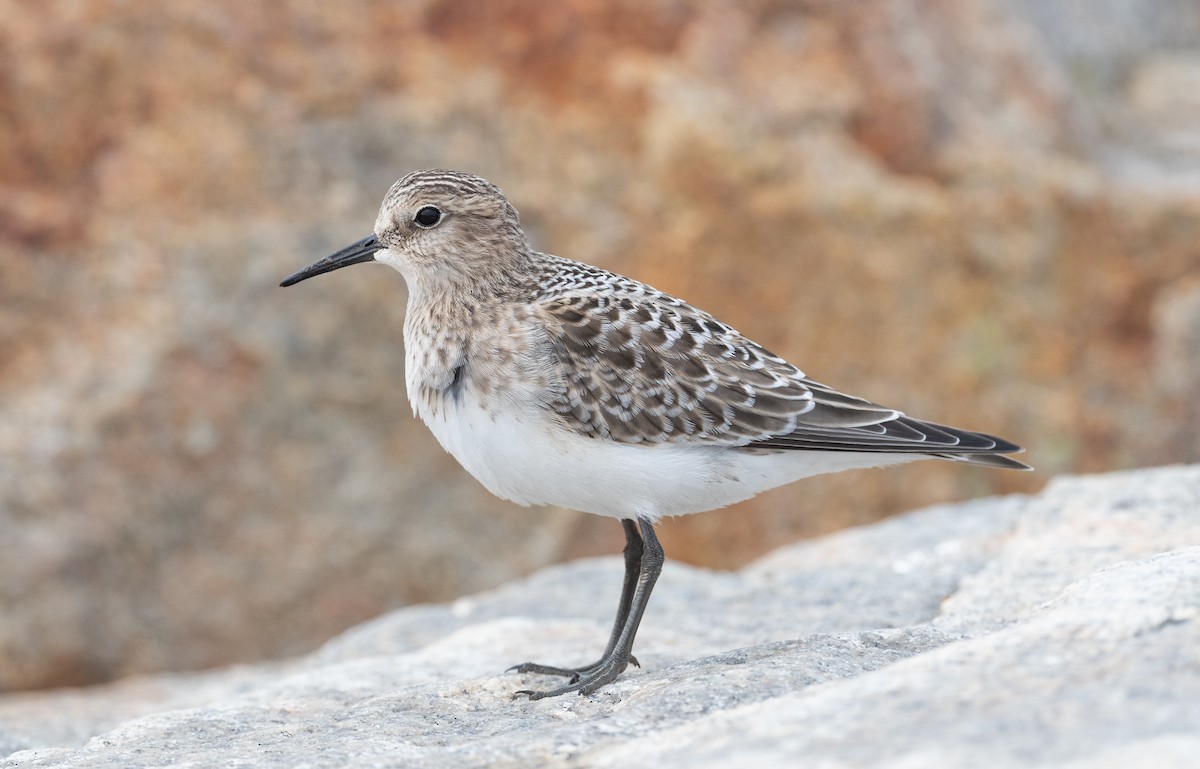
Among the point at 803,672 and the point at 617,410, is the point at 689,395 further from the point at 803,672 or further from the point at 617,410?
the point at 803,672

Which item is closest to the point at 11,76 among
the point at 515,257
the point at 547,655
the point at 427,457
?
the point at 427,457

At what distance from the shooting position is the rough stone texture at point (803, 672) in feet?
10.3

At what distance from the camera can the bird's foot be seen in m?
4.87

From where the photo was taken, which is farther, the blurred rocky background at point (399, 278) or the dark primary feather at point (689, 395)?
the blurred rocky background at point (399, 278)

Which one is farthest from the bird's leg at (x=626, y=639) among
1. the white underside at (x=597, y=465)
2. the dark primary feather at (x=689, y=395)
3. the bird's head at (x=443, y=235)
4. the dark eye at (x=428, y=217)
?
the dark eye at (x=428, y=217)

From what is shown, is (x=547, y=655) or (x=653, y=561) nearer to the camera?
(x=653, y=561)

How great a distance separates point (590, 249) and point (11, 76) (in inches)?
161

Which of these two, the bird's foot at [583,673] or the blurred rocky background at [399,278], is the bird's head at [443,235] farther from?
the blurred rocky background at [399,278]

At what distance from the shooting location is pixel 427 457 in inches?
375

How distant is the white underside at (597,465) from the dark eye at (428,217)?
3.00 ft

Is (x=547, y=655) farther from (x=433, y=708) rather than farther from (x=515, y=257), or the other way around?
(x=515, y=257)

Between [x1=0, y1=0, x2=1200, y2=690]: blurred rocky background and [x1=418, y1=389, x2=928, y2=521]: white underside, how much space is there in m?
4.16

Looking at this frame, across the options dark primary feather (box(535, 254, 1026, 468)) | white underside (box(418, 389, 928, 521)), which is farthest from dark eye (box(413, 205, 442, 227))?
white underside (box(418, 389, 928, 521))

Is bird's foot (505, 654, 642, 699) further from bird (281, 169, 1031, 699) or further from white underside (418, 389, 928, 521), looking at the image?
white underside (418, 389, 928, 521)
